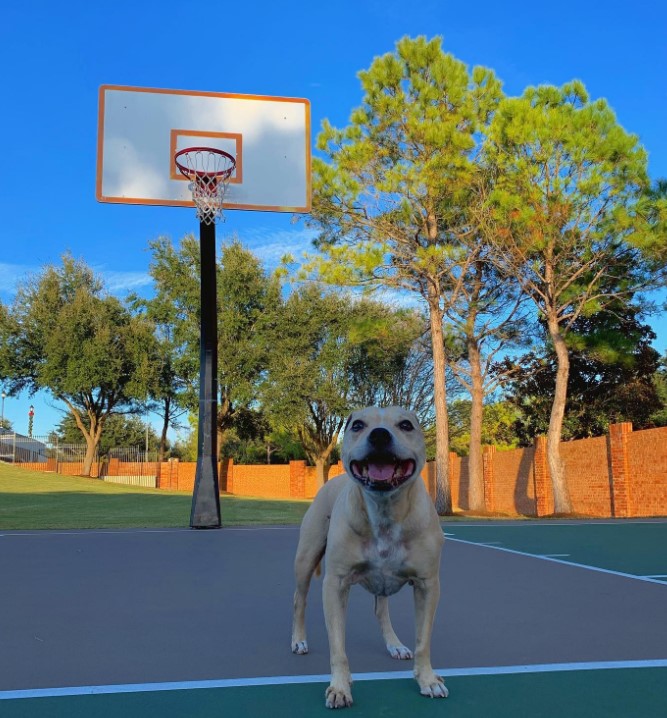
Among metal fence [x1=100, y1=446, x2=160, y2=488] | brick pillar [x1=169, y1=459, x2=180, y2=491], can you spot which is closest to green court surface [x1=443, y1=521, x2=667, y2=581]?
brick pillar [x1=169, y1=459, x2=180, y2=491]

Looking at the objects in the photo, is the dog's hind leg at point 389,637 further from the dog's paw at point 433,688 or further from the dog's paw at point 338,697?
the dog's paw at point 338,697

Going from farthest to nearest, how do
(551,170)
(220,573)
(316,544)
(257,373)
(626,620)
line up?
1. (257,373)
2. (551,170)
3. (220,573)
4. (626,620)
5. (316,544)

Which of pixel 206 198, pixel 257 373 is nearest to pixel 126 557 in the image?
pixel 206 198

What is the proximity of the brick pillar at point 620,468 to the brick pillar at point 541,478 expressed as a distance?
383 cm

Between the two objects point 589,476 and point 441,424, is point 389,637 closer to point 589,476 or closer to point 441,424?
point 441,424

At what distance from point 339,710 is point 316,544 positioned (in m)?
1.16

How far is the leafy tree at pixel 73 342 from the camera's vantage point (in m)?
38.4

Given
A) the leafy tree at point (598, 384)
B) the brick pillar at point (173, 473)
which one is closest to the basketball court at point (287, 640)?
the leafy tree at point (598, 384)

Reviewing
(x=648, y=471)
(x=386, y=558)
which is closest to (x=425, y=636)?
(x=386, y=558)

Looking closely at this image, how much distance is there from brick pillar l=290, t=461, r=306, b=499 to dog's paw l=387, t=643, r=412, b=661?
39.0m

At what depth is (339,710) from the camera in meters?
3.21

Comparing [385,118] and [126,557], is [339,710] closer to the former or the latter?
[126,557]

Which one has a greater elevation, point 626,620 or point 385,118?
point 385,118

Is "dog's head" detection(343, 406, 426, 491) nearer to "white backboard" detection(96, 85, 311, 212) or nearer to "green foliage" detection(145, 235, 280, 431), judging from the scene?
"white backboard" detection(96, 85, 311, 212)
